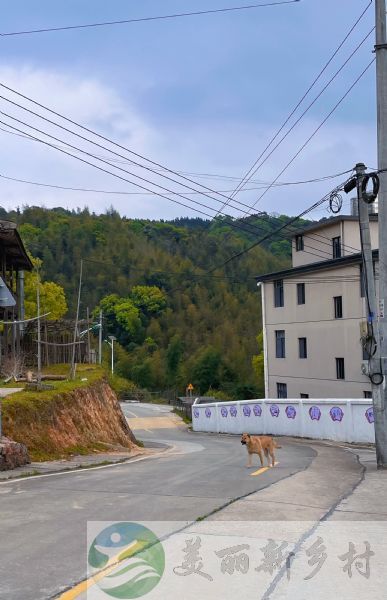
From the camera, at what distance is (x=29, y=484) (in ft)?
38.1

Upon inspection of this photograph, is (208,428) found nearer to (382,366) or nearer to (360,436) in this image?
(360,436)

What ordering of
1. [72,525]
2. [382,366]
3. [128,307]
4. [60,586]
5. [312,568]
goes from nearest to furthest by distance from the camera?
A: 1. [60,586]
2. [312,568]
3. [72,525]
4. [382,366]
5. [128,307]

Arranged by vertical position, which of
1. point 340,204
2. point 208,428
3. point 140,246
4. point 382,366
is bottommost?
point 208,428

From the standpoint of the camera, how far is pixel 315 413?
27859 mm

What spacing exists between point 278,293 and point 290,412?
53.5ft

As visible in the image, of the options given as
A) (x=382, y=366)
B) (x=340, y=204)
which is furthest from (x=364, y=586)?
(x=340, y=204)

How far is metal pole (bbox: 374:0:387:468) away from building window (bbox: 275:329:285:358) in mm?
29726

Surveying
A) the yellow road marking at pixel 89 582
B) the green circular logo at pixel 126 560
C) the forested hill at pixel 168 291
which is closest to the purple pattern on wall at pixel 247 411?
the green circular logo at pixel 126 560

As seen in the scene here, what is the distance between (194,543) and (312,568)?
4.52ft

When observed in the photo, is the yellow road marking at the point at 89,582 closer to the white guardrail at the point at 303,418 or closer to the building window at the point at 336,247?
the white guardrail at the point at 303,418

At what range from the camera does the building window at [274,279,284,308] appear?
147ft

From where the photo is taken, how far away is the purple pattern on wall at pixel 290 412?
97.9 feet

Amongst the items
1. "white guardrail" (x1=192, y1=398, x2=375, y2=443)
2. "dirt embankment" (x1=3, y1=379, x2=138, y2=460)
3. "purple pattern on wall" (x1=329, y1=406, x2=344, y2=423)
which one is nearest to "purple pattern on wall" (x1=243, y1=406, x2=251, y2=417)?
"white guardrail" (x1=192, y1=398, x2=375, y2=443)

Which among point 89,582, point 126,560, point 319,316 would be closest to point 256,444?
point 126,560
